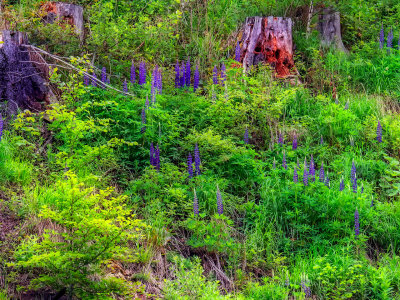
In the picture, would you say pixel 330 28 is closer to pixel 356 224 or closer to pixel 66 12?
pixel 66 12

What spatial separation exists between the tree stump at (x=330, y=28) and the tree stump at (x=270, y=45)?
111 centimetres

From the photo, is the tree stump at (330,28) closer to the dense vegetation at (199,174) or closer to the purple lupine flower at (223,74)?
the dense vegetation at (199,174)

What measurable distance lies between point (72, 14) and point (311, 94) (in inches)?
160

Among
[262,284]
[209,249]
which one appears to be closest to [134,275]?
[209,249]

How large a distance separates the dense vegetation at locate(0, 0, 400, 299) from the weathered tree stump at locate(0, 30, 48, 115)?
260mm

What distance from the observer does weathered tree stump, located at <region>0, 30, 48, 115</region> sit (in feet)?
20.6

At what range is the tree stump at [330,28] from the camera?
9.20 m

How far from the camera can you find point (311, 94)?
26.4ft

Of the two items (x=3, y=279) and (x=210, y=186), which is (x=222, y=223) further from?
(x=3, y=279)

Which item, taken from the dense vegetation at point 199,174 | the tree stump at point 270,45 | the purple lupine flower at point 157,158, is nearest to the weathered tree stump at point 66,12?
the dense vegetation at point 199,174

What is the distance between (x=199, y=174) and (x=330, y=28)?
5041 millimetres

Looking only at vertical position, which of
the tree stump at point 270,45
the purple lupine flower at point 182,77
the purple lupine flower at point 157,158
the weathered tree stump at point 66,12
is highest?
the weathered tree stump at point 66,12

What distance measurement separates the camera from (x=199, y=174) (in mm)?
5809

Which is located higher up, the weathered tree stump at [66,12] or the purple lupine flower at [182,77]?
the weathered tree stump at [66,12]
